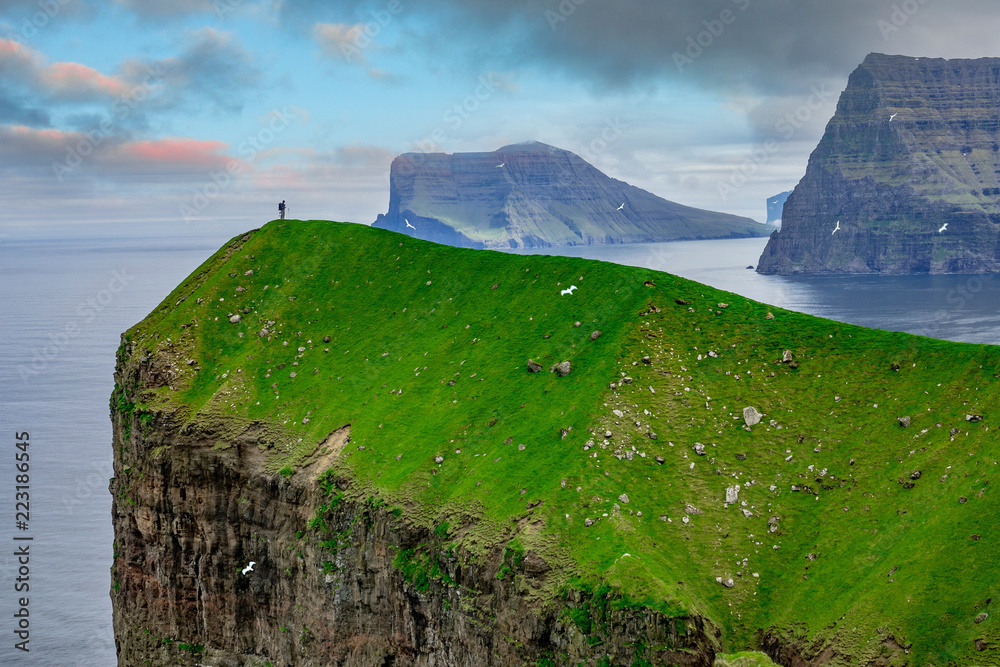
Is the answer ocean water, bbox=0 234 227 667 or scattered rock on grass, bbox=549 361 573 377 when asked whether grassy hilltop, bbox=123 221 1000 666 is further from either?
ocean water, bbox=0 234 227 667

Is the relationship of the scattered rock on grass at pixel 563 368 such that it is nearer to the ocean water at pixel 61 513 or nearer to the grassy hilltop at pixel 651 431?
the grassy hilltop at pixel 651 431

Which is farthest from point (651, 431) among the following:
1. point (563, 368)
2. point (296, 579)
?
point (296, 579)

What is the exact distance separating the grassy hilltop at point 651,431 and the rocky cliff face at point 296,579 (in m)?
0.98

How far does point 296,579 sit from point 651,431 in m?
23.1

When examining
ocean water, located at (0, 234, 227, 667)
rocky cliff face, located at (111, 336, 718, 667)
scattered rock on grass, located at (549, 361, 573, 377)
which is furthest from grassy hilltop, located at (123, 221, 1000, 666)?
ocean water, located at (0, 234, 227, 667)

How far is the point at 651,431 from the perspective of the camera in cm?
Result: 4753

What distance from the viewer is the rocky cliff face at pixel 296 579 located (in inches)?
1593

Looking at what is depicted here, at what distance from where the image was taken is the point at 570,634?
39281mm

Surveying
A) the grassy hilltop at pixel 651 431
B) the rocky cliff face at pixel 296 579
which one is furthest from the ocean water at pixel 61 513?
the grassy hilltop at pixel 651 431

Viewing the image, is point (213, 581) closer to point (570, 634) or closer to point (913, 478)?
point (570, 634)

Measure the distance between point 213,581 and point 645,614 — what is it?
31831 millimetres

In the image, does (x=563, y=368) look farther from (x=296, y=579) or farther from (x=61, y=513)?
(x=61, y=513)

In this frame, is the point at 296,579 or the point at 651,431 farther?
the point at 296,579

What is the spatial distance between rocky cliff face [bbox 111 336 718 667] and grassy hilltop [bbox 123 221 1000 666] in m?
0.98
